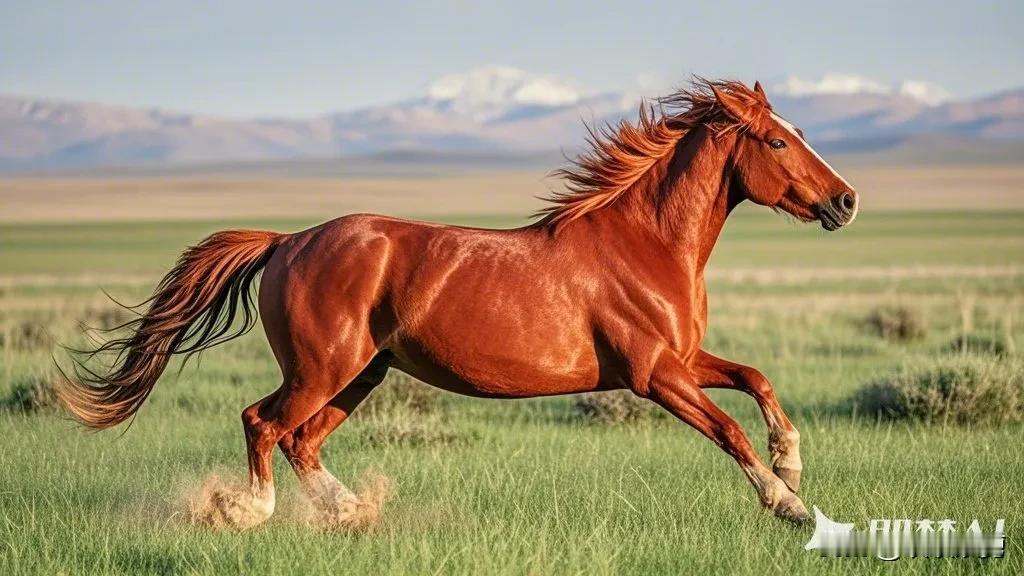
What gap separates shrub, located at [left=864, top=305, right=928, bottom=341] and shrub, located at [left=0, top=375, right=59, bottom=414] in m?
12.7

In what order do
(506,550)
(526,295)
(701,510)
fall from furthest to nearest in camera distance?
1. (701,510)
2. (526,295)
3. (506,550)

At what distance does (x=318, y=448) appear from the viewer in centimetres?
766

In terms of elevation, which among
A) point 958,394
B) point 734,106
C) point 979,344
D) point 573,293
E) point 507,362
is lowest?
point 979,344

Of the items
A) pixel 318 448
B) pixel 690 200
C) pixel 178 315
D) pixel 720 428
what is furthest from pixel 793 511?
pixel 178 315

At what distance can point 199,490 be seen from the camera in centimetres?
783

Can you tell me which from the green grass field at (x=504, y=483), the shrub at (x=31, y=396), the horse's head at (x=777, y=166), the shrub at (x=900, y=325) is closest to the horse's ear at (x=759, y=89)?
the horse's head at (x=777, y=166)

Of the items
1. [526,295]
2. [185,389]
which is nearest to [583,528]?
[526,295]

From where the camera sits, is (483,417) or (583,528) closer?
(583,528)

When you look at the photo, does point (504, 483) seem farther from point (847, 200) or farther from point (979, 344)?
point (979, 344)

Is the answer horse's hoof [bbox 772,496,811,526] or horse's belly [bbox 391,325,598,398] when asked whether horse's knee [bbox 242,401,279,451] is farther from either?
horse's hoof [bbox 772,496,811,526]

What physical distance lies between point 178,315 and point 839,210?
12.1ft

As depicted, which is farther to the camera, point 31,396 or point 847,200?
point 31,396

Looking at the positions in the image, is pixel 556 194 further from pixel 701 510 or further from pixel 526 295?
pixel 701 510

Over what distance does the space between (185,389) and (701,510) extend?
25.2 ft
